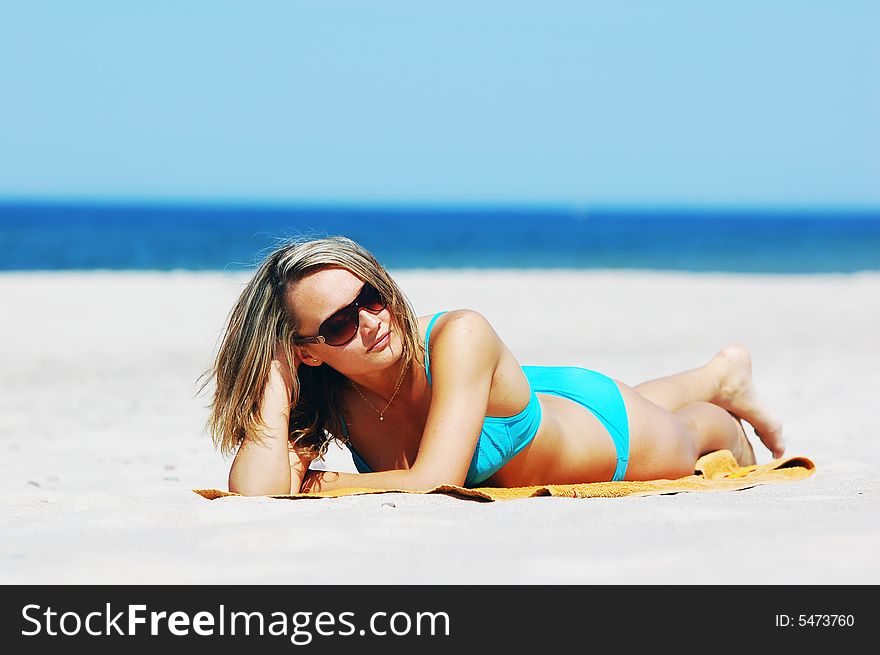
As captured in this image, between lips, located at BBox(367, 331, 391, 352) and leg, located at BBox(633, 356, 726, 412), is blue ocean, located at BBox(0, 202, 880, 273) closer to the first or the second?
leg, located at BBox(633, 356, 726, 412)

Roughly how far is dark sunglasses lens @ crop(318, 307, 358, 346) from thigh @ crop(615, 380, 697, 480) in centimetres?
136

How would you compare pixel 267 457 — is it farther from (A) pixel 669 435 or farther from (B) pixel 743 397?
(B) pixel 743 397

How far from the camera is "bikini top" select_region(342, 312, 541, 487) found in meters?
3.79

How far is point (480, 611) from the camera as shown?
234 cm

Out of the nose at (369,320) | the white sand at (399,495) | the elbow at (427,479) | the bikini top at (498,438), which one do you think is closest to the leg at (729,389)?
the white sand at (399,495)

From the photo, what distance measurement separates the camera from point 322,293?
3.59m

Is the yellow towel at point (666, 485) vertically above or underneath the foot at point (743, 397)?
underneath

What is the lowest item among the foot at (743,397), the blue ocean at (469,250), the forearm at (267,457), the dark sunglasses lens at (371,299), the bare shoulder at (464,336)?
the forearm at (267,457)

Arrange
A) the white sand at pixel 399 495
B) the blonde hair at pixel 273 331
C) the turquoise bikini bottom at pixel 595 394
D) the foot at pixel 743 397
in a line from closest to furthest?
the white sand at pixel 399 495, the blonde hair at pixel 273 331, the turquoise bikini bottom at pixel 595 394, the foot at pixel 743 397

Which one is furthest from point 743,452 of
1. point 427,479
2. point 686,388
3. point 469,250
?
point 469,250

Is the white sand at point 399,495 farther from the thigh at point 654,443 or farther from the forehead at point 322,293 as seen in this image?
the forehead at point 322,293

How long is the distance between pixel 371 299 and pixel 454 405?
18.9 inches

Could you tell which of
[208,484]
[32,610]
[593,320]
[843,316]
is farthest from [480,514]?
[843,316]

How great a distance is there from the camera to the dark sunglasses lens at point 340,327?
3.58 metres
